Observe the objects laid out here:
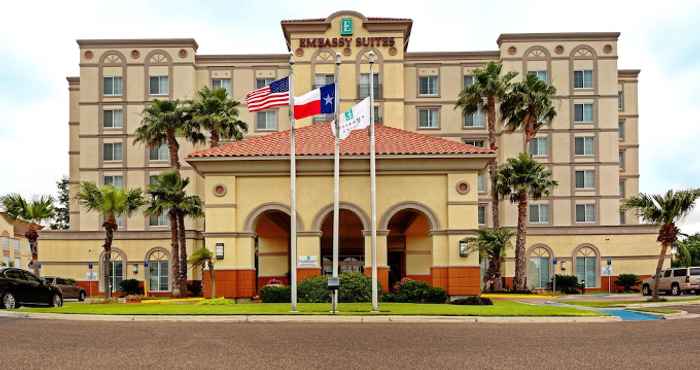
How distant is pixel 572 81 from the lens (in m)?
67.0

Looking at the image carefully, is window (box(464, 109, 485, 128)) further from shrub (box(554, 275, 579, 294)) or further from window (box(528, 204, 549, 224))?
shrub (box(554, 275, 579, 294))

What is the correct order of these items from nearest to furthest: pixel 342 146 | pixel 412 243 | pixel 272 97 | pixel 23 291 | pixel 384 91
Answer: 1. pixel 272 97
2. pixel 23 291
3. pixel 342 146
4. pixel 412 243
5. pixel 384 91

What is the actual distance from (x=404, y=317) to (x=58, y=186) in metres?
85.4

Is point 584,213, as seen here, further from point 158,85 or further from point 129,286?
point 158,85

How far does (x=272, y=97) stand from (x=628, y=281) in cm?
3901

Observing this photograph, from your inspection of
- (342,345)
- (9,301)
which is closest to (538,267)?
(9,301)

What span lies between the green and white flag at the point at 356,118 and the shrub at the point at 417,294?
300 inches

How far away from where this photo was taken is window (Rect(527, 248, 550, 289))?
6103cm

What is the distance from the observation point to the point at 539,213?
2623 inches

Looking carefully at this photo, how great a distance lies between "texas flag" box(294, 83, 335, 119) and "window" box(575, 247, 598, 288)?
3832 centimetres

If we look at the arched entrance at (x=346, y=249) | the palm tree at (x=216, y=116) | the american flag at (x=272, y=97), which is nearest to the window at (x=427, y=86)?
the palm tree at (x=216, y=116)

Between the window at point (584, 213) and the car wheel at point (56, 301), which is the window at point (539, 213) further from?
the car wheel at point (56, 301)

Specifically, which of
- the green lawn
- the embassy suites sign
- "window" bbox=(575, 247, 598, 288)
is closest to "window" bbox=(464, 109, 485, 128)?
the embassy suites sign

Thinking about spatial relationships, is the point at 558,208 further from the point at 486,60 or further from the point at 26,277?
the point at 26,277
